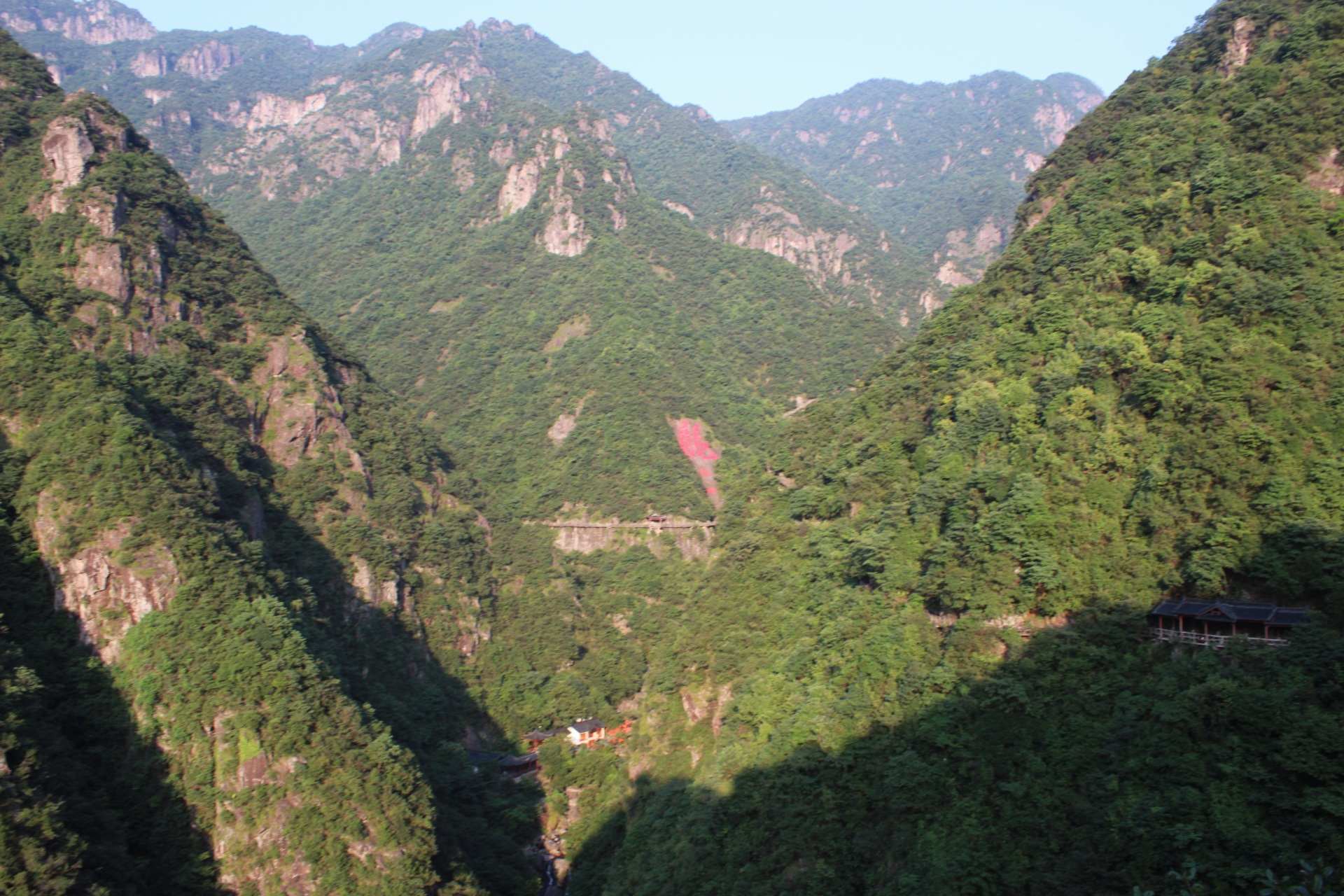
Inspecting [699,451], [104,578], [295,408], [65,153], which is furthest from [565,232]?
[104,578]

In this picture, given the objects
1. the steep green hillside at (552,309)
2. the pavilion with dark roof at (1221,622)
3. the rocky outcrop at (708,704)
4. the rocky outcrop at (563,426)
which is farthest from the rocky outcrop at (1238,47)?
the rocky outcrop at (563,426)

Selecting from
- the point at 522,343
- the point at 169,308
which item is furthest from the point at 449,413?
the point at 169,308

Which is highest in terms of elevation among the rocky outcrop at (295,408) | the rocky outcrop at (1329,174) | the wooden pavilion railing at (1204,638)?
the rocky outcrop at (1329,174)

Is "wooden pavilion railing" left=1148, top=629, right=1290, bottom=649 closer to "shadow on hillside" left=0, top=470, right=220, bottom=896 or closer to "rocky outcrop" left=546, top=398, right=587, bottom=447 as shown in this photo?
"shadow on hillside" left=0, top=470, right=220, bottom=896

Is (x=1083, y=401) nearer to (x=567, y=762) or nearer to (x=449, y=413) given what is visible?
(x=567, y=762)

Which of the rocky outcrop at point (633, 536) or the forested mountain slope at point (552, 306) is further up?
the forested mountain slope at point (552, 306)

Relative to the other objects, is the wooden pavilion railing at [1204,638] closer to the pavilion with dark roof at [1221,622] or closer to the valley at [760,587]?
the pavilion with dark roof at [1221,622]

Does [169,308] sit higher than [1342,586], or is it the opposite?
[1342,586]

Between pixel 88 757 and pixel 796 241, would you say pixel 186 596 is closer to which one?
pixel 88 757
